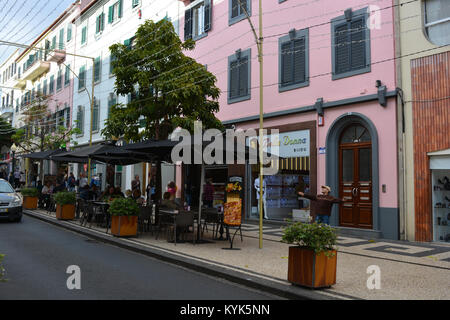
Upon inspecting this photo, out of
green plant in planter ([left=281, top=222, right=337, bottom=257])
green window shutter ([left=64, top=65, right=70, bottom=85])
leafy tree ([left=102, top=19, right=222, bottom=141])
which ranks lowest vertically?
green plant in planter ([left=281, top=222, right=337, bottom=257])

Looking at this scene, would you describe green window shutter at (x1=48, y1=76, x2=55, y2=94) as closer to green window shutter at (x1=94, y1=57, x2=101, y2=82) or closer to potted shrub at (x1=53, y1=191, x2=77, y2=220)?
green window shutter at (x1=94, y1=57, x2=101, y2=82)

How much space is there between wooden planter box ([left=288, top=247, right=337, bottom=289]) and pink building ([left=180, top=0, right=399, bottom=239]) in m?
6.52

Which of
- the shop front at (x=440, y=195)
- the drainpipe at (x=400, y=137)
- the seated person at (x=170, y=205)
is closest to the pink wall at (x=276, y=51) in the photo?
the drainpipe at (x=400, y=137)

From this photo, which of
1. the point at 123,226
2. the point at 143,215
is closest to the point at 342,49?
the point at 143,215

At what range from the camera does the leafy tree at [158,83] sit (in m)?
13.2

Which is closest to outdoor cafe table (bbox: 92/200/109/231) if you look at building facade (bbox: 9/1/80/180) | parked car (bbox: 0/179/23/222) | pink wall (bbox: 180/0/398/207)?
parked car (bbox: 0/179/23/222)

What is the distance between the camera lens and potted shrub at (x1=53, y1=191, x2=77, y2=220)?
50.3 feet

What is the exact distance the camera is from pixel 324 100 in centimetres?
1394

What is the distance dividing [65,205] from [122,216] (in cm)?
520

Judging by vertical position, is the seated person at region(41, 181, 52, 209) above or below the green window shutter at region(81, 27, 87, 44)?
below

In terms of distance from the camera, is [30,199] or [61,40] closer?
[30,199]

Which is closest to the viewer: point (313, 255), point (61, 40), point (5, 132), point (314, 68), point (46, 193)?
point (313, 255)

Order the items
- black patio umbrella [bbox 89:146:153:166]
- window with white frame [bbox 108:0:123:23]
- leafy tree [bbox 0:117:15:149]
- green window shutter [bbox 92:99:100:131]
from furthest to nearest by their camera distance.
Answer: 1. leafy tree [bbox 0:117:15:149]
2. green window shutter [bbox 92:99:100:131]
3. window with white frame [bbox 108:0:123:23]
4. black patio umbrella [bbox 89:146:153:166]

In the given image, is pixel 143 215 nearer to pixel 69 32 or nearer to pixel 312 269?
pixel 312 269
